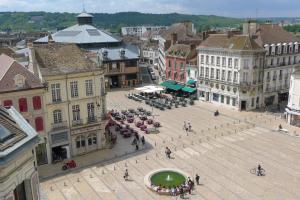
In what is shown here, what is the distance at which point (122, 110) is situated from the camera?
6719 centimetres

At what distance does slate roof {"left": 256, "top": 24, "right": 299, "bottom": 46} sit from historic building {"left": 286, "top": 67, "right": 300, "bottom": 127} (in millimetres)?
13609

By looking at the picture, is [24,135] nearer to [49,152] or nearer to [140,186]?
[140,186]

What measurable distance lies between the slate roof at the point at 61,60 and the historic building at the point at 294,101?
3351cm

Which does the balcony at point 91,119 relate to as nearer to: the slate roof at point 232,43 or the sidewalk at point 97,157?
the sidewalk at point 97,157

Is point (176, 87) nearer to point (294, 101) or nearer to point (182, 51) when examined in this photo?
point (182, 51)

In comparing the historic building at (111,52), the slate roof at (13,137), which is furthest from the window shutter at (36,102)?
the historic building at (111,52)

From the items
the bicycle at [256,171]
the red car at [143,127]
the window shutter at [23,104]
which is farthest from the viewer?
the red car at [143,127]

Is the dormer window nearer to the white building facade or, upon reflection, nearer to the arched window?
the arched window

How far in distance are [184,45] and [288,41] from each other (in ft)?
80.6

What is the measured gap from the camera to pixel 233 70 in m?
65.5

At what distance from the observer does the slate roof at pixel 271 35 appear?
67500 millimetres

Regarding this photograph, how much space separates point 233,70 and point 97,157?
116 ft

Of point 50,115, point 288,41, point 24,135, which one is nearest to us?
point 24,135

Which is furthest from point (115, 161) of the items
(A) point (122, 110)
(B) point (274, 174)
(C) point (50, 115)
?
(A) point (122, 110)
